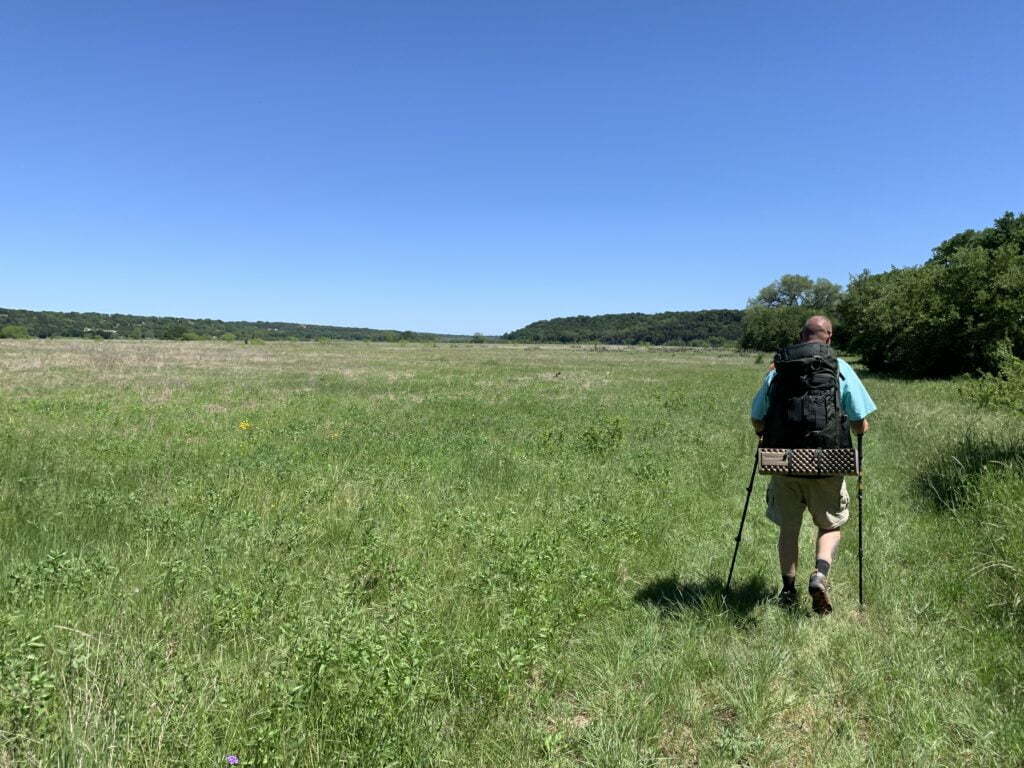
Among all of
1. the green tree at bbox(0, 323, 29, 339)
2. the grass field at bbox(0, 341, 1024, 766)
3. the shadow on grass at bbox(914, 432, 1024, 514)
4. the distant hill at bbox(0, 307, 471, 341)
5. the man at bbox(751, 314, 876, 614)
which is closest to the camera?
the grass field at bbox(0, 341, 1024, 766)

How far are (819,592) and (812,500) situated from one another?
82 cm

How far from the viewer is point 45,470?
839 centimetres

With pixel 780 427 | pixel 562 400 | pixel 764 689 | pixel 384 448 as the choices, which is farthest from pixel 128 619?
pixel 562 400

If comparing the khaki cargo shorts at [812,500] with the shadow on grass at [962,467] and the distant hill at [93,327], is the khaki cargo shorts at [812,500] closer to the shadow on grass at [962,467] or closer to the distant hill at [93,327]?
the shadow on grass at [962,467]

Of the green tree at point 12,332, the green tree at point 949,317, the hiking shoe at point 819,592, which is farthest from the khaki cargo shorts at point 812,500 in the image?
the green tree at point 12,332

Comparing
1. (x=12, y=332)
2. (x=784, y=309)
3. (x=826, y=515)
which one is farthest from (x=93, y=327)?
(x=826, y=515)

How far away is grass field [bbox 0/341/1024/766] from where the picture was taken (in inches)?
119

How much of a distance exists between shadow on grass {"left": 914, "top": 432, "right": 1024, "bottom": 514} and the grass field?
0.28 feet

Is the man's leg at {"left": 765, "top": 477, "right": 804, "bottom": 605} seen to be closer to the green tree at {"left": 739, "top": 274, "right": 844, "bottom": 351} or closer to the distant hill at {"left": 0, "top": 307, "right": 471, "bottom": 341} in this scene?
the green tree at {"left": 739, "top": 274, "right": 844, "bottom": 351}

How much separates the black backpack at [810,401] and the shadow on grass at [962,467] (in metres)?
3.88

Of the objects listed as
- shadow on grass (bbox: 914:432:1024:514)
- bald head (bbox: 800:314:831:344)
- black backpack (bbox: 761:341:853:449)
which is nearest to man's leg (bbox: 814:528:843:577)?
black backpack (bbox: 761:341:853:449)

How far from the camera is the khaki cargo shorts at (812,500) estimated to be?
471 cm

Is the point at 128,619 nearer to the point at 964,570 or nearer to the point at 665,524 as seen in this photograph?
the point at 665,524

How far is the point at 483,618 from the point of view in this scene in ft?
14.5
